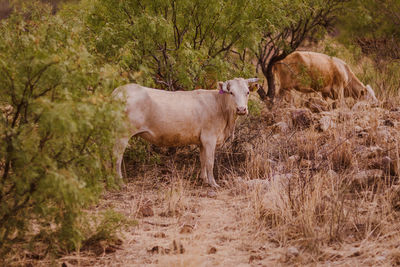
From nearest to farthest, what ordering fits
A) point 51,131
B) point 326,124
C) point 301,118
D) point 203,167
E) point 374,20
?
point 51,131, point 203,167, point 326,124, point 301,118, point 374,20

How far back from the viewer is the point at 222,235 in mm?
5551

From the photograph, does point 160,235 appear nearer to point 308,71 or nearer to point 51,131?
point 51,131

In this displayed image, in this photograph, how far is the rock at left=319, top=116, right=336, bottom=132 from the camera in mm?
9276

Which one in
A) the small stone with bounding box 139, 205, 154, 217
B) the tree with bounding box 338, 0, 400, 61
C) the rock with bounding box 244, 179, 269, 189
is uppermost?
the tree with bounding box 338, 0, 400, 61

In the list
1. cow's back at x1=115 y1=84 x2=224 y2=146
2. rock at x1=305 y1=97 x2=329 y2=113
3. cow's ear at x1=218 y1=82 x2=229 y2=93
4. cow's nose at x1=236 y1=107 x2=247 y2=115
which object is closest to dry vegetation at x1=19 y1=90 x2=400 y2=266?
cow's back at x1=115 y1=84 x2=224 y2=146

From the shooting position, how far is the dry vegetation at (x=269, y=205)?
4926 mm

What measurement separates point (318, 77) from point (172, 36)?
15.5 feet

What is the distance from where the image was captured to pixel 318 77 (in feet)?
38.8

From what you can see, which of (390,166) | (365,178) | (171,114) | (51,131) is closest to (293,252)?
(365,178)

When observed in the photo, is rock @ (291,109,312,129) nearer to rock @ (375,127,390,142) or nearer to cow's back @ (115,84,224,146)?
rock @ (375,127,390,142)

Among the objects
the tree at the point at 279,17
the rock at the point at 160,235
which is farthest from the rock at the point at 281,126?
the rock at the point at 160,235

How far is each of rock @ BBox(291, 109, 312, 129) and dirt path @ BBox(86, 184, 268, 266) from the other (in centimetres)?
325

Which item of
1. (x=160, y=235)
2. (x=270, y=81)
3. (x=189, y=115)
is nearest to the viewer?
(x=160, y=235)

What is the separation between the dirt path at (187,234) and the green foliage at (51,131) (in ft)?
2.59
